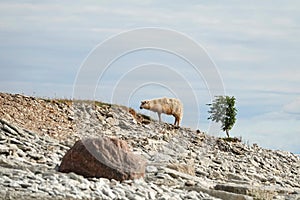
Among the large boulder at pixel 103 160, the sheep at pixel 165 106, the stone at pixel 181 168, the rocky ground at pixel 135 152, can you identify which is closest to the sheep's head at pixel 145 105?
the sheep at pixel 165 106

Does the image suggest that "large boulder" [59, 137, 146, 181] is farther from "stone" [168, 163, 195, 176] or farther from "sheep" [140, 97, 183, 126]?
"sheep" [140, 97, 183, 126]

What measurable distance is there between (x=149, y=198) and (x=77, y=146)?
6.13 ft

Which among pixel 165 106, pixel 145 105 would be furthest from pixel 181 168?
pixel 165 106

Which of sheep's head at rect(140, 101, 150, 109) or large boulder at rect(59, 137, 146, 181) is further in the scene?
sheep's head at rect(140, 101, 150, 109)

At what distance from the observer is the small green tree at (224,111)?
92.6 feet

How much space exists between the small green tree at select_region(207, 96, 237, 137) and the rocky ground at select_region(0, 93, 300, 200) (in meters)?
2.94

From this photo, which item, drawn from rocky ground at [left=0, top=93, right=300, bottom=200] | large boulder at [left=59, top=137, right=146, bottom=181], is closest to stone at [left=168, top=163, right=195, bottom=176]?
rocky ground at [left=0, top=93, right=300, bottom=200]

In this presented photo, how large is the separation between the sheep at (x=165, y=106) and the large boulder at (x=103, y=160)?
14498mm

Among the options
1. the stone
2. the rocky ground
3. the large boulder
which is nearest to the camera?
the rocky ground

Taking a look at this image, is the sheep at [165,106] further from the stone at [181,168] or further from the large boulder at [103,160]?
the large boulder at [103,160]

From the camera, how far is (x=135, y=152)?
692 inches

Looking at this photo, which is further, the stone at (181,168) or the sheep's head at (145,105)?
the sheep's head at (145,105)

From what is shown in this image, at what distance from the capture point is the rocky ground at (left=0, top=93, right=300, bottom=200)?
996 cm

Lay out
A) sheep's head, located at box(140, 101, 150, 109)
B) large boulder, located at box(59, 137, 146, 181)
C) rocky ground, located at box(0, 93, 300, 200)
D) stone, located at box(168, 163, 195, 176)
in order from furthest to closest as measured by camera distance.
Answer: sheep's head, located at box(140, 101, 150, 109) < stone, located at box(168, 163, 195, 176) < large boulder, located at box(59, 137, 146, 181) < rocky ground, located at box(0, 93, 300, 200)
